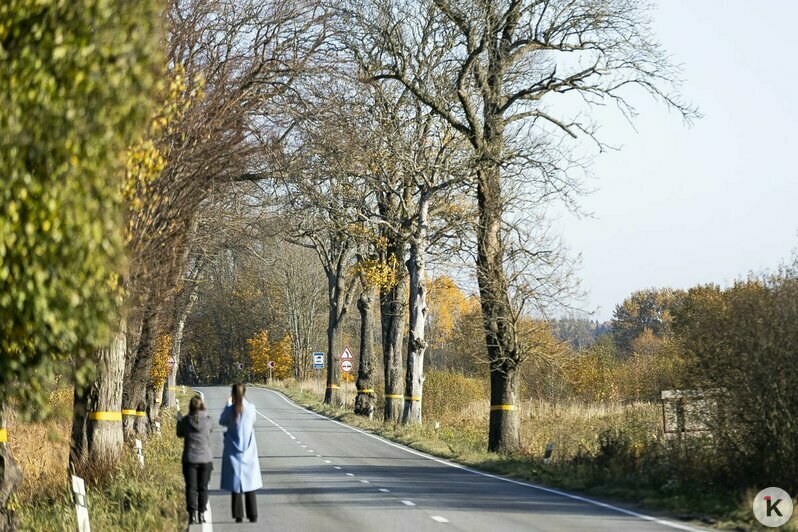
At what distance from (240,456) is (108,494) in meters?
2.98

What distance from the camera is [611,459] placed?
20641 mm

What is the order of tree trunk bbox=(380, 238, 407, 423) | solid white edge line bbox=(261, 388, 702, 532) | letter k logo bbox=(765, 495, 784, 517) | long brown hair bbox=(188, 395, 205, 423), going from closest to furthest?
letter k logo bbox=(765, 495, 784, 517) → solid white edge line bbox=(261, 388, 702, 532) → long brown hair bbox=(188, 395, 205, 423) → tree trunk bbox=(380, 238, 407, 423)

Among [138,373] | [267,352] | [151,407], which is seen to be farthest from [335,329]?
[267,352]

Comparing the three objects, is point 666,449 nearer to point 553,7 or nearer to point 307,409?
point 553,7

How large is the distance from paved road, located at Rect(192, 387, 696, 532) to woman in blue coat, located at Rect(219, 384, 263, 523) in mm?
299

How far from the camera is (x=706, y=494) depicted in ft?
53.6

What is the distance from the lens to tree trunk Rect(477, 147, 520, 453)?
27203mm

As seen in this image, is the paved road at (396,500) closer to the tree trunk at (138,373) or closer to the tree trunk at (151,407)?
the tree trunk at (138,373)

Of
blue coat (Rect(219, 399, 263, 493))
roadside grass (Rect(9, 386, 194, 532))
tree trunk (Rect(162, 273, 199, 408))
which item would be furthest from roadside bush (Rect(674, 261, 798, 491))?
tree trunk (Rect(162, 273, 199, 408))

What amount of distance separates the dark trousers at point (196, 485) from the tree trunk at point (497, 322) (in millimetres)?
12596

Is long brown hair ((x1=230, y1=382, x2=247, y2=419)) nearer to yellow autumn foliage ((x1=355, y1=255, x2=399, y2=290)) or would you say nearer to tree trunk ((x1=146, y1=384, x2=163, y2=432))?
tree trunk ((x1=146, y1=384, x2=163, y2=432))

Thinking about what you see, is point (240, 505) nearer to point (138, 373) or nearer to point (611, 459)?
point (611, 459)

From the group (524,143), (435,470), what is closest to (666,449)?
(435,470)

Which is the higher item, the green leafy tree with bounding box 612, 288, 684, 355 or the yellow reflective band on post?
the green leafy tree with bounding box 612, 288, 684, 355
